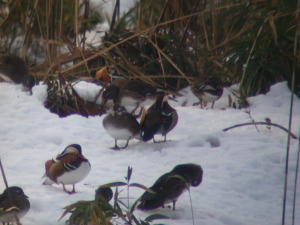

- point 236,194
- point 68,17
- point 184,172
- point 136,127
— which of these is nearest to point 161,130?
point 136,127

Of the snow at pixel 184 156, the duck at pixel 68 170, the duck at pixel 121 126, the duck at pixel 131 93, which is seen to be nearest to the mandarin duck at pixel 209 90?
the snow at pixel 184 156

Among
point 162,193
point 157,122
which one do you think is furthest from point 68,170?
point 157,122

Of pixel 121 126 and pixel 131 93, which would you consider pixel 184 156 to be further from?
pixel 131 93

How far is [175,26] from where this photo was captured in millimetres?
6844

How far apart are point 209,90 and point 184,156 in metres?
1.72

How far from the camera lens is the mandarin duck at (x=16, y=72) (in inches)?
267

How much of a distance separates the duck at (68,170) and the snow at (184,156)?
93 millimetres

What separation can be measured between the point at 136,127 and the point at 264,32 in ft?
5.05

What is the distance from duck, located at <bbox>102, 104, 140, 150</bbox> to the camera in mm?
5051

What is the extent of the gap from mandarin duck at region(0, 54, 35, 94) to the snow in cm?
19

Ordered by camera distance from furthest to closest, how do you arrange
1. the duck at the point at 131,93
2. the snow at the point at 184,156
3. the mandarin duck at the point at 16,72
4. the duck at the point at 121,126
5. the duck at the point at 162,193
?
the mandarin duck at the point at 16,72 → the duck at the point at 131,93 → the duck at the point at 121,126 → the snow at the point at 184,156 → the duck at the point at 162,193

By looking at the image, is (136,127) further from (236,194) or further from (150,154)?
(236,194)

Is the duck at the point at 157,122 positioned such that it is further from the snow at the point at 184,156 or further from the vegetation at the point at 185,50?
the vegetation at the point at 185,50

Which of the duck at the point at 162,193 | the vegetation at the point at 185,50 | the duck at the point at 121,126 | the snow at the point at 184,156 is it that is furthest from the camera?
the vegetation at the point at 185,50
